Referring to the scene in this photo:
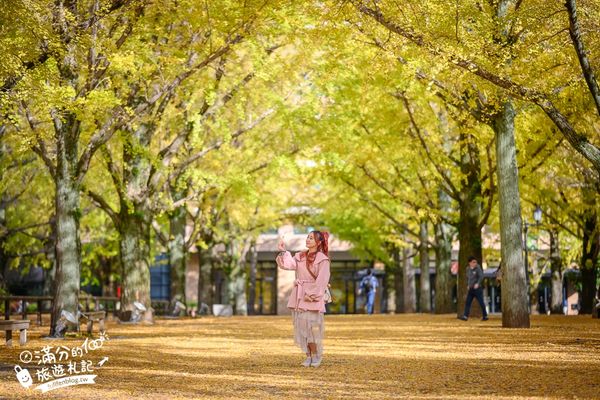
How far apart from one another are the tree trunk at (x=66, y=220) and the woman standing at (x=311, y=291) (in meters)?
8.80

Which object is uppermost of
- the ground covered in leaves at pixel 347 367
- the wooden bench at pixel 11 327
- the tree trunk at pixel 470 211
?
the tree trunk at pixel 470 211

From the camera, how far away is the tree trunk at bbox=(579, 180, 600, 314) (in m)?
33.2

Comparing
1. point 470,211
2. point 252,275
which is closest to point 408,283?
point 252,275

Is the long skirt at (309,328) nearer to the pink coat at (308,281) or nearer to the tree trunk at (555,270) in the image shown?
the pink coat at (308,281)

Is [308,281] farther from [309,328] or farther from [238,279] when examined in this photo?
[238,279]

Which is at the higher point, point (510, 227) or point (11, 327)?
point (510, 227)

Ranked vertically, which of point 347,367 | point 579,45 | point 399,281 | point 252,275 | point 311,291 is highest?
point 579,45

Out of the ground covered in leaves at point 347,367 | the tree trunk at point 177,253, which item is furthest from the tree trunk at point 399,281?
the ground covered in leaves at point 347,367

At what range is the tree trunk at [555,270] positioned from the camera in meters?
40.2

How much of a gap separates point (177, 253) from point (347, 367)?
76.3 ft

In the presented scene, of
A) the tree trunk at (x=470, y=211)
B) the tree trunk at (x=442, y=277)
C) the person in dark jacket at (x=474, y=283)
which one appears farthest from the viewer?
the tree trunk at (x=442, y=277)

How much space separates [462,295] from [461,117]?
26.1ft

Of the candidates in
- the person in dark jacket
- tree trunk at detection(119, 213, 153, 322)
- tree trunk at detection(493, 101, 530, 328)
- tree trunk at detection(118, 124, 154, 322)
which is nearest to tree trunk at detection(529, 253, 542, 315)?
the person in dark jacket

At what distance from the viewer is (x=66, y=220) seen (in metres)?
21.4
